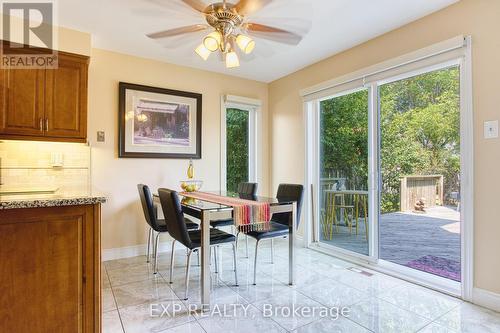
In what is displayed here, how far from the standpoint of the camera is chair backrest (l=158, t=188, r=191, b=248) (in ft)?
7.08

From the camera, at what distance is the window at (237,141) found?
4.21m

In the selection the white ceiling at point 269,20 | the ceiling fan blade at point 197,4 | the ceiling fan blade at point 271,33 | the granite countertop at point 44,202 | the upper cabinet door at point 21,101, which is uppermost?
the white ceiling at point 269,20

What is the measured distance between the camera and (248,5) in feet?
6.11

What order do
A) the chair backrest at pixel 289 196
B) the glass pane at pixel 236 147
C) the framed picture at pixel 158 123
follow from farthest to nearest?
the glass pane at pixel 236 147 → the framed picture at pixel 158 123 → the chair backrest at pixel 289 196

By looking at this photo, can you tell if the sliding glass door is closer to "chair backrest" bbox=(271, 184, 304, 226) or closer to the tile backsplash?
"chair backrest" bbox=(271, 184, 304, 226)

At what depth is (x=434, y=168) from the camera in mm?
2652

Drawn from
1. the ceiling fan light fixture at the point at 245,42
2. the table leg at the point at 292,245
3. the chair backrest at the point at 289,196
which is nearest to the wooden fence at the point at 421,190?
the chair backrest at the point at 289,196

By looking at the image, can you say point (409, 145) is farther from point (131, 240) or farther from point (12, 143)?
point (12, 143)

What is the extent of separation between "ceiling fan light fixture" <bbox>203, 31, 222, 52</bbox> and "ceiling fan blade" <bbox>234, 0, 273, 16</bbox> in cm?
23

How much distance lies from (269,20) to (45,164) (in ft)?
8.80

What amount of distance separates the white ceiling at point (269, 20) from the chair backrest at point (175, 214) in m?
1.30

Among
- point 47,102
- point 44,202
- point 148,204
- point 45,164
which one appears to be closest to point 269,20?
point 44,202

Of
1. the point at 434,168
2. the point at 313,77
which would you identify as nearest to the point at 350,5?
the point at 313,77

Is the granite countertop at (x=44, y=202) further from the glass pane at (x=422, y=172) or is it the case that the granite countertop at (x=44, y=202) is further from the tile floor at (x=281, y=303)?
the glass pane at (x=422, y=172)
